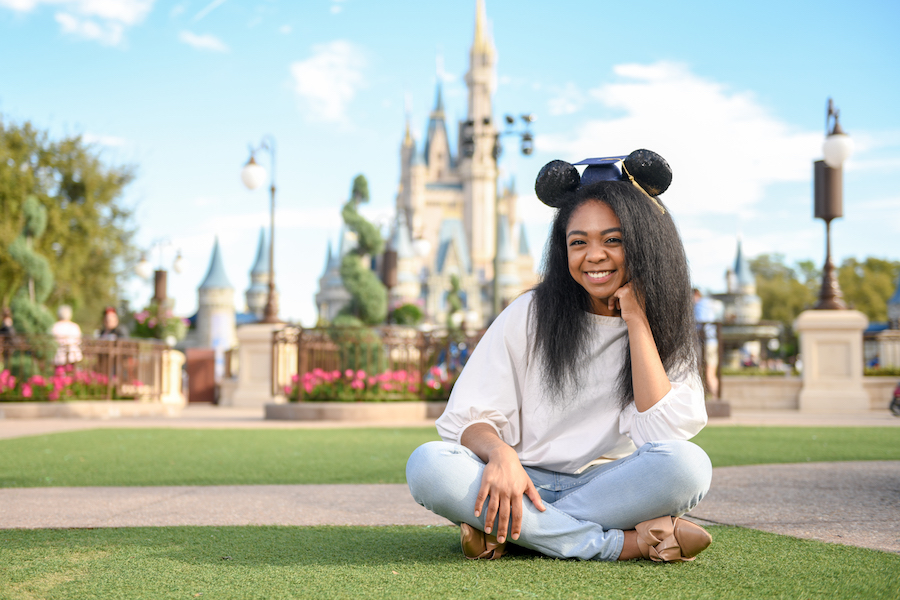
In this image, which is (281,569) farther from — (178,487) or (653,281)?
(178,487)

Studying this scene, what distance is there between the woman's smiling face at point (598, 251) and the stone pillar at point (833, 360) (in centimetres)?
1193

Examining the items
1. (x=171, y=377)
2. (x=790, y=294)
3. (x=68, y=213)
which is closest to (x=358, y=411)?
(x=171, y=377)

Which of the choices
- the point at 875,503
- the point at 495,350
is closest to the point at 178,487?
the point at 495,350

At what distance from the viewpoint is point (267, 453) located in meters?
6.45

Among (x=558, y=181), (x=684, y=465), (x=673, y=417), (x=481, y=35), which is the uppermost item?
(x=481, y=35)

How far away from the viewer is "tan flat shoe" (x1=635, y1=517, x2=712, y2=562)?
7.32 ft

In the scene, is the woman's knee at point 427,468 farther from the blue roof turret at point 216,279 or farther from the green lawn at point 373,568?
the blue roof turret at point 216,279

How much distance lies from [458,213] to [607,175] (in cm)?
11440

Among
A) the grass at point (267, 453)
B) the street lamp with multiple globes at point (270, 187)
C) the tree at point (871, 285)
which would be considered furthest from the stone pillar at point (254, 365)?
the tree at point (871, 285)

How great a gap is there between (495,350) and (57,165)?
24.5m

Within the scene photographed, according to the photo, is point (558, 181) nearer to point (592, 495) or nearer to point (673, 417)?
point (673, 417)

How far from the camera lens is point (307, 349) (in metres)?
11.8

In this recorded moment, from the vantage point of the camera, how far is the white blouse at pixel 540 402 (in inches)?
95.0

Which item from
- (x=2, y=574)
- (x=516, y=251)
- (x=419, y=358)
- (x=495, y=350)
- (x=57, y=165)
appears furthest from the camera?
(x=516, y=251)
